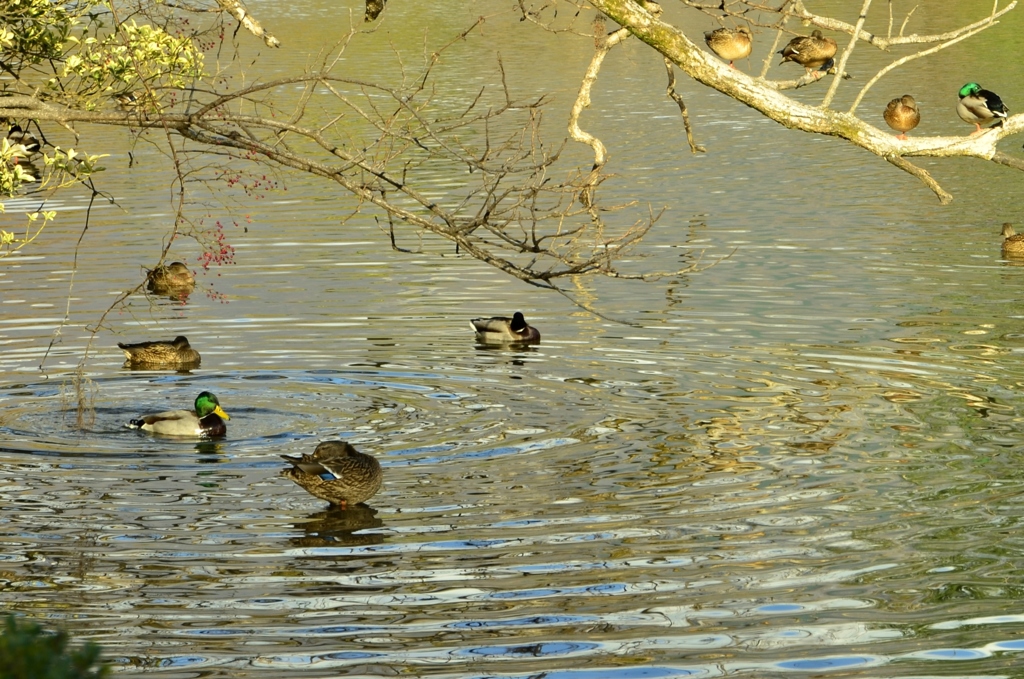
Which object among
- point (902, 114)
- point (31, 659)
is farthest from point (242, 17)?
point (902, 114)

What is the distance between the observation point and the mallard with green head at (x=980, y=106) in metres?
24.2

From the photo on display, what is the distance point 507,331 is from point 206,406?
4442 mm

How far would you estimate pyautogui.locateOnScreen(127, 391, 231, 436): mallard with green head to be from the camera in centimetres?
1442

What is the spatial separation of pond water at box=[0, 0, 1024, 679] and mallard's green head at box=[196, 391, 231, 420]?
381 millimetres

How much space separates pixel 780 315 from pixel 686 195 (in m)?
8.93

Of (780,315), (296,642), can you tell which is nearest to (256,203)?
(780,315)

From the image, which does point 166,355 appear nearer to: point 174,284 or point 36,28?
point 174,284

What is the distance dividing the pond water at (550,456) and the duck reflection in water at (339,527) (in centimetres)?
5

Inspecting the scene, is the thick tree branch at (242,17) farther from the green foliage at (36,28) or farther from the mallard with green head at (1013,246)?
the mallard with green head at (1013,246)

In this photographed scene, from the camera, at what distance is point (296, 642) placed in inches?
355

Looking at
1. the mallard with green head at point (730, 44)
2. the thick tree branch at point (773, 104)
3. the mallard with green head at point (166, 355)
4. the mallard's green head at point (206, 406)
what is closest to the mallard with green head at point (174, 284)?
the mallard with green head at point (166, 355)

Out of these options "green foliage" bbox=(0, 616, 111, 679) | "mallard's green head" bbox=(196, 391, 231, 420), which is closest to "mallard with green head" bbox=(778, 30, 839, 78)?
"mallard's green head" bbox=(196, 391, 231, 420)

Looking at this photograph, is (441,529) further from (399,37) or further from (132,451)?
(399,37)

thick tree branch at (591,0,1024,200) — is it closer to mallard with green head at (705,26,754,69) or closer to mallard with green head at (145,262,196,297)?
mallard with green head at (145,262,196,297)
